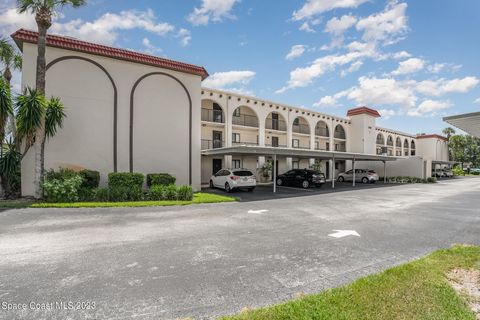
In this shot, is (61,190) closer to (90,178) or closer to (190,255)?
(90,178)

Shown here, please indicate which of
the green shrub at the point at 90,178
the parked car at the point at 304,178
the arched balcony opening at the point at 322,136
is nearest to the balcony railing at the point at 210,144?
the parked car at the point at 304,178

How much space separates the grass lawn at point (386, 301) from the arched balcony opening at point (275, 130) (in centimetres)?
2110

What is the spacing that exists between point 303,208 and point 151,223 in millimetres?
6064

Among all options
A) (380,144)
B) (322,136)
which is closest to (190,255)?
(322,136)

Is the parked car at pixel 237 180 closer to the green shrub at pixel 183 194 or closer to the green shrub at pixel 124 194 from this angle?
the green shrub at pixel 183 194

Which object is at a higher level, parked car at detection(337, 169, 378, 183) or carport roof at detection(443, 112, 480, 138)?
carport roof at detection(443, 112, 480, 138)

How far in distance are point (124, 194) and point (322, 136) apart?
24.3 meters

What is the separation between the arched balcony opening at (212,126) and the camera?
20922mm

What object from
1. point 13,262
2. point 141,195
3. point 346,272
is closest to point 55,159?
point 141,195

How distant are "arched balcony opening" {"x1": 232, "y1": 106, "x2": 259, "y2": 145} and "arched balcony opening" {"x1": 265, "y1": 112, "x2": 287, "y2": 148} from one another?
1.56m

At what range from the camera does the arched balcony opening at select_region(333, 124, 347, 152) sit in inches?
1227

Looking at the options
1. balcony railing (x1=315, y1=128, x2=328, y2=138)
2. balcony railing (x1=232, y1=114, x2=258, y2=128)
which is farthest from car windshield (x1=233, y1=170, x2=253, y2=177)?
balcony railing (x1=315, y1=128, x2=328, y2=138)

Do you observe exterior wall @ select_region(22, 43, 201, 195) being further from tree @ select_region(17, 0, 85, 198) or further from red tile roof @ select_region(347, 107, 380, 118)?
red tile roof @ select_region(347, 107, 380, 118)

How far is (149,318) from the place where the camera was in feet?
9.43
